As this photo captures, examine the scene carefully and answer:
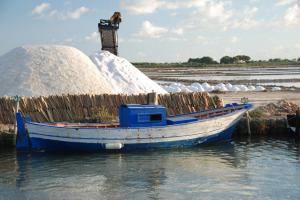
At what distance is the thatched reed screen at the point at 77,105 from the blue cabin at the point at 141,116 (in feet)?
14.7

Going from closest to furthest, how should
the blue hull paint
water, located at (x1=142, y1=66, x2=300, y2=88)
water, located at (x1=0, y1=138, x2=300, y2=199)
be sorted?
water, located at (x1=0, y1=138, x2=300, y2=199), the blue hull paint, water, located at (x1=142, y1=66, x2=300, y2=88)

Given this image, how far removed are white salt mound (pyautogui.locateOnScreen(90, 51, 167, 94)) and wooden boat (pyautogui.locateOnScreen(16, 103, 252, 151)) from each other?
10.4 meters

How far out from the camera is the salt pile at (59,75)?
30.0 meters

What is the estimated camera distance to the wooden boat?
71.6ft

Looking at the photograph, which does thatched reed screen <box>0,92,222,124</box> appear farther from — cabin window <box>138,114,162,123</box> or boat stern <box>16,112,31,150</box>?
cabin window <box>138,114,162,123</box>

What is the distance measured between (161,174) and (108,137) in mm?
4515

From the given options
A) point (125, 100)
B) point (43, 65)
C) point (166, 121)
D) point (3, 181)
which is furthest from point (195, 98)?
point (3, 181)

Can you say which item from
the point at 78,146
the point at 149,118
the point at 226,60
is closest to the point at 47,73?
the point at 78,146

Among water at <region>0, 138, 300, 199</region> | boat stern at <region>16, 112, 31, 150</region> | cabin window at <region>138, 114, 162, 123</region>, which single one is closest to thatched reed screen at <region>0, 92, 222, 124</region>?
boat stern at <region>16, 112, 31, 150</region>

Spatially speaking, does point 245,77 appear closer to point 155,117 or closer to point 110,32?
point 110,32

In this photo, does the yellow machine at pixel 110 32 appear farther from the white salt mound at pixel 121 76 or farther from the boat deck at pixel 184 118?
the boat deck at pixel 184 118

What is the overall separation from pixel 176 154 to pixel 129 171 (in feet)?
12.7

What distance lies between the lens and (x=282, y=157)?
20.8m

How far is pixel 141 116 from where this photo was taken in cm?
2211
